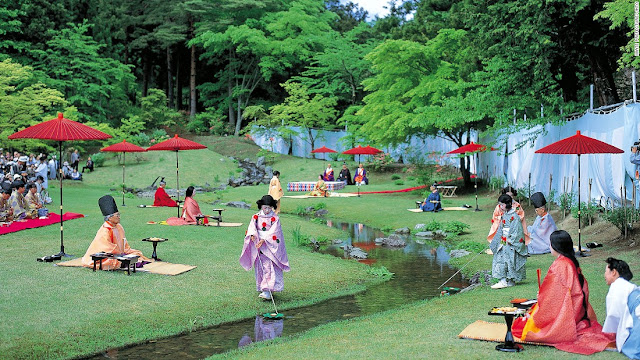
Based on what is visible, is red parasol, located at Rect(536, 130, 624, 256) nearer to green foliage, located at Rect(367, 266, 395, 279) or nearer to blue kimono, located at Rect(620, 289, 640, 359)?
green foliage, located at Rect(367, 266, 395, 279)

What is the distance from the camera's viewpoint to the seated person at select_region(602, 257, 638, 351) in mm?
6707

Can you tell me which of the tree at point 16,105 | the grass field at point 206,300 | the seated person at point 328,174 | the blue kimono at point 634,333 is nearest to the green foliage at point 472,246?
the grass field at point 206,300

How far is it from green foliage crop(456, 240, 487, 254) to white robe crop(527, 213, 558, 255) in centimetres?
191

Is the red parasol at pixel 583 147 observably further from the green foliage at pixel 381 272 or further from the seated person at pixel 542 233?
the green foliage at pixel 381 272

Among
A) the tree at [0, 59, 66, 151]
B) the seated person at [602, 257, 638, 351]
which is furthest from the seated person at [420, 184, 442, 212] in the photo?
the tree at [0, 59, 66, 151]

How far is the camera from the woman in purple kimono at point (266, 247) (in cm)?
1078

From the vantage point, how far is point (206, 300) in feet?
35.3

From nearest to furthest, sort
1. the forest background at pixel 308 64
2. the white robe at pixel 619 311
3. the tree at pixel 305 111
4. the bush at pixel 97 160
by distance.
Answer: the white robe at pixel 619 311 → the forest background at pixel 308 64 → the bush at pixel 97 160 → the tree at pixel 305 111

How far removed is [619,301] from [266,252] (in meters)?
5.84

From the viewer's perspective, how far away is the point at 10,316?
29.5ft

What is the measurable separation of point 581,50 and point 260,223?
39.9 ft

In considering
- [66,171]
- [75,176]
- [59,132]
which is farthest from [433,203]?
[66,171]

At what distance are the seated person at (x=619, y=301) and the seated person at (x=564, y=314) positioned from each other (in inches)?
8.6

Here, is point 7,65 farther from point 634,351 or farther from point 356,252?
point 634,351
